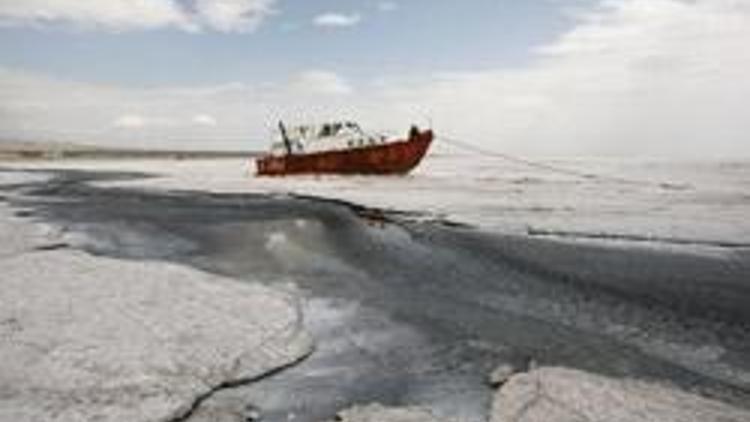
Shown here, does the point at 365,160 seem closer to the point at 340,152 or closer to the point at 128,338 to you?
the point at 340,152

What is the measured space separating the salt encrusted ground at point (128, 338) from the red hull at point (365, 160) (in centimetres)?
2906

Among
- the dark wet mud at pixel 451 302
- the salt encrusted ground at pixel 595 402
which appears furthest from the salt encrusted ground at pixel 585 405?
the dark wet mud at pixel 451 302

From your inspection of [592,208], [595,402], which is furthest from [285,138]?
[595,402]

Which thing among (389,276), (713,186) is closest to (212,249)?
(389,276)

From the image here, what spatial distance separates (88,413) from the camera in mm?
5480

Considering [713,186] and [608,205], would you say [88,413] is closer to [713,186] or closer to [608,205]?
[608,205]

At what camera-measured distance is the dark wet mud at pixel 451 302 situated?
6465 mm

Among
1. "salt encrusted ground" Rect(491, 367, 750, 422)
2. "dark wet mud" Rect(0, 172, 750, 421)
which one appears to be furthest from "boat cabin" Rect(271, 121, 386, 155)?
"salt encrusted ground" Rect(491, 367, 750, 422)

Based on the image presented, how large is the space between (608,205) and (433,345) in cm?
1400

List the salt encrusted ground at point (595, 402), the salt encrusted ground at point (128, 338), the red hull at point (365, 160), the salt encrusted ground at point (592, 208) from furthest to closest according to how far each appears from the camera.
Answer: the red hull at point (365, 160), the salt encrusted ground at point (592, 208), the salt encrusted ground at point (128, 338), the salt encrusted ground at point (595, 402)

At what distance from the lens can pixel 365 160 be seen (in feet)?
131

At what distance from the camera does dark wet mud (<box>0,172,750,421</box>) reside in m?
6.46

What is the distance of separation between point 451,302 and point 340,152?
30704 millimetres

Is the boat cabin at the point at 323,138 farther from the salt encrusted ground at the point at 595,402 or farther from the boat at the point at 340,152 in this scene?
the salt encrusted ground at the point at 595,402
